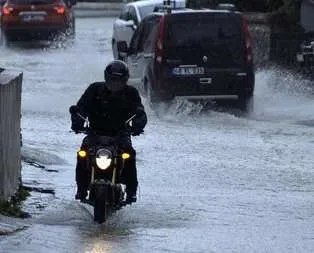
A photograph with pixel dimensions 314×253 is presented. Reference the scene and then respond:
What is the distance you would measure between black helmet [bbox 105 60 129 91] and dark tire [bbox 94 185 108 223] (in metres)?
0.89

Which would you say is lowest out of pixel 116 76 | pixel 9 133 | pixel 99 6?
pixel 99 6

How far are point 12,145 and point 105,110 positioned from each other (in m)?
1.18

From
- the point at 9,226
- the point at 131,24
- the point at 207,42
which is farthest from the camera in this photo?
the point at 131,24

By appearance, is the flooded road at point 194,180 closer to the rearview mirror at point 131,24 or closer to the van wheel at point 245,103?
the van wheel at point 245,103

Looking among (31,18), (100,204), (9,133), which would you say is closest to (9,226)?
(100,204)

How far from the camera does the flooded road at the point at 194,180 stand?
9.23 meters

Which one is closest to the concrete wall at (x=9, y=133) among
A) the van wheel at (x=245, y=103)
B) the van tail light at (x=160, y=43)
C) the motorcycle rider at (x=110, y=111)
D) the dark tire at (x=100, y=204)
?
the motorcycle rider at (x=110, y=111)

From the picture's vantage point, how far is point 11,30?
34.4 m

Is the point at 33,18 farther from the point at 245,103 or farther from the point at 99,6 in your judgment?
the point at 99,6

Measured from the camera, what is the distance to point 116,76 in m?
9.92

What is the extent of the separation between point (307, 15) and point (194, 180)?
16.1 meters

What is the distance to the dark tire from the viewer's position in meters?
9.68

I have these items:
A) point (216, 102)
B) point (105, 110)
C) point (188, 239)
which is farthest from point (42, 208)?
point (216, 102)

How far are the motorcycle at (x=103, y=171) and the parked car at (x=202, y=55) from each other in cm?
910
